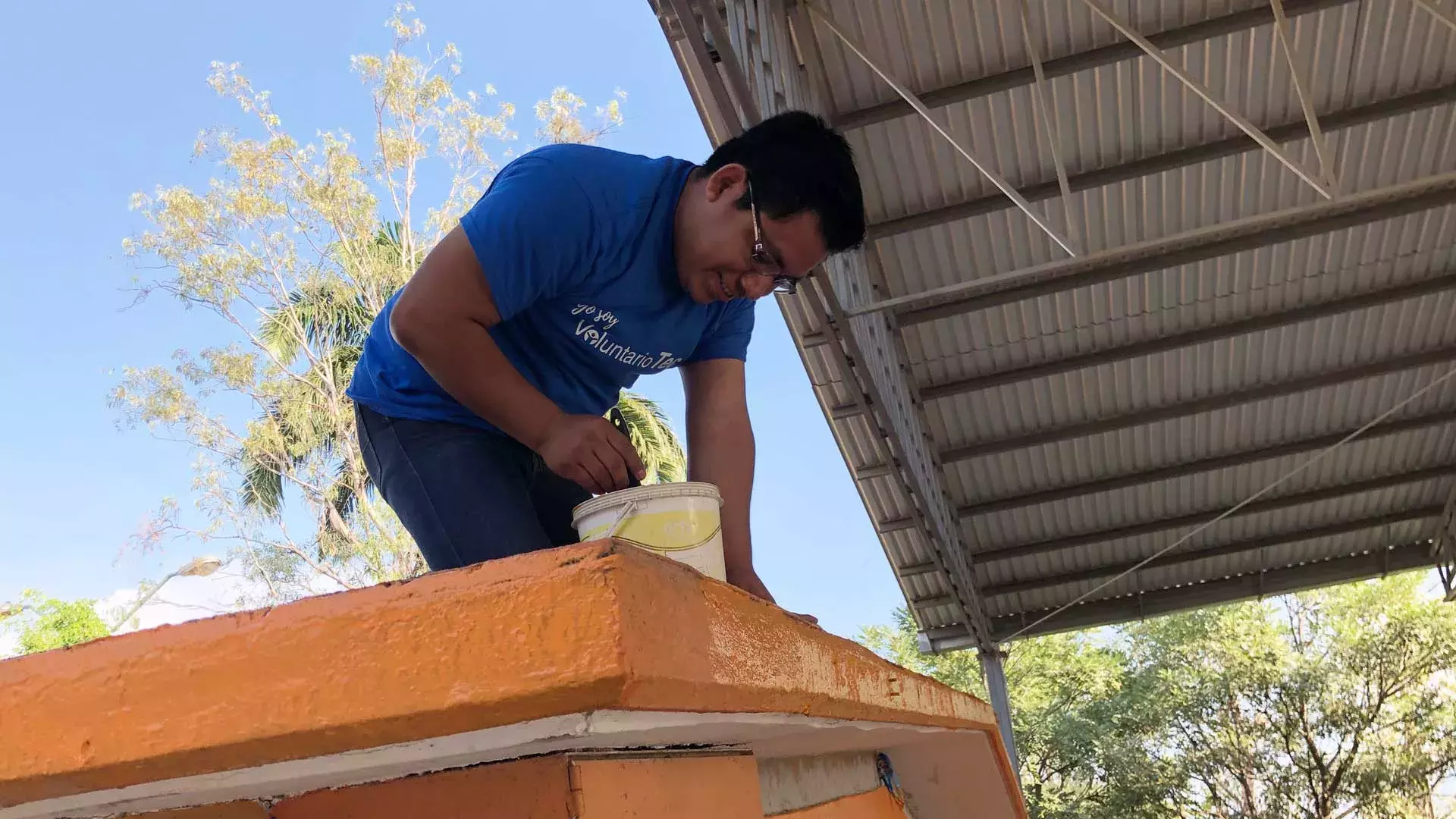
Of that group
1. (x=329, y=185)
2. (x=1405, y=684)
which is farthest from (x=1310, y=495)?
(x=329, y=185)

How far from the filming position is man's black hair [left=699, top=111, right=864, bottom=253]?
155cm

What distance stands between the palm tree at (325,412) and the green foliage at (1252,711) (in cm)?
905

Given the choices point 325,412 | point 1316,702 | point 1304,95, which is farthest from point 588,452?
point 1316,702

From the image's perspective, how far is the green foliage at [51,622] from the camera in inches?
494

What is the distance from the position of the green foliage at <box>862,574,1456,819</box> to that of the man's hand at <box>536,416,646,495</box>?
1591 centimetres

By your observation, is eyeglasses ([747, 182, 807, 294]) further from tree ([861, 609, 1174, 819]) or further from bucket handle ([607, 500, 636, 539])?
tree ([861, 609, 1174, 819])

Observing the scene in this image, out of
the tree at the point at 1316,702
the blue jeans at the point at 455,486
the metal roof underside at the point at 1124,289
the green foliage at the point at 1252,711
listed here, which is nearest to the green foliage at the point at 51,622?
the metal roof underside at the point at 1124,289

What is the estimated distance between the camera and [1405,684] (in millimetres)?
14703

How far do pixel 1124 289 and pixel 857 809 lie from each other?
652 cm

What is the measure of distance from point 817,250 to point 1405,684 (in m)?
16.6

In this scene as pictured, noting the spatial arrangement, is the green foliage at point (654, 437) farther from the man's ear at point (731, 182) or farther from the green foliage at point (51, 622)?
the man's ear at point (731, 182)

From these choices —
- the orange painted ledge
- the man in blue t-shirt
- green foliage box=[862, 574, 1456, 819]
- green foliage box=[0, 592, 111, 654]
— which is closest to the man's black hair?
the man in blue t-shirt

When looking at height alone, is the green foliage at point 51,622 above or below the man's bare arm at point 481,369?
above

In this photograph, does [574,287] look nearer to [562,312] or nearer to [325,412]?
[562,312]
